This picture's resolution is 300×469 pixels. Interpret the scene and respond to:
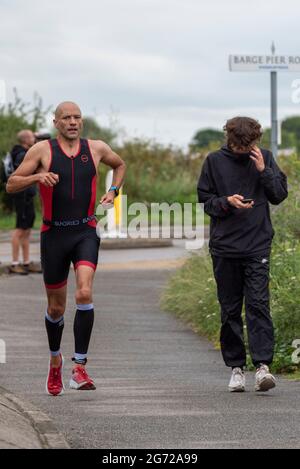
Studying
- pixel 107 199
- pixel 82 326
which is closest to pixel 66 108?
pixel 107 199

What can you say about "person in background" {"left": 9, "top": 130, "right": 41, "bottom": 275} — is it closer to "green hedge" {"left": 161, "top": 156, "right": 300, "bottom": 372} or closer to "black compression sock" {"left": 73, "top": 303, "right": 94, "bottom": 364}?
"green hedge" {"left": 161, "top": 156, "right": 300, "bottom": 372}

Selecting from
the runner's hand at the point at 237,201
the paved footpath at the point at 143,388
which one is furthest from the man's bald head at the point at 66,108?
the paved footpath at the point at 143,388

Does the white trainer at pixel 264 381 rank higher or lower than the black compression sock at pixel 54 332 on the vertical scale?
lower

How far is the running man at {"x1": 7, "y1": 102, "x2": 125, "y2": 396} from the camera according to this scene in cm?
988

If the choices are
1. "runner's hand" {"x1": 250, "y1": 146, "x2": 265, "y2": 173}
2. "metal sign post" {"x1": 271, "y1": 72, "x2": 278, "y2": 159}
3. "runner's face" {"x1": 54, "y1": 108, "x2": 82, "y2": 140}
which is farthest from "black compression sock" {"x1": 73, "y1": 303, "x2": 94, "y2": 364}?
"metal sign post" {"x1": 271, "y1": 72, "x2": 278, "y2": 159}

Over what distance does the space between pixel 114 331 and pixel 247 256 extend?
14.8 feet

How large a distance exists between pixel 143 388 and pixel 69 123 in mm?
1910

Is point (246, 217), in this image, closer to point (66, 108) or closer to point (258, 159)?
point (258, 159)

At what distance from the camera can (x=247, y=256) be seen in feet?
33.2

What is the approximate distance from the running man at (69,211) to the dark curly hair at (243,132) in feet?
2.83

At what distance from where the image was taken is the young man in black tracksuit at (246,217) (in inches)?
394

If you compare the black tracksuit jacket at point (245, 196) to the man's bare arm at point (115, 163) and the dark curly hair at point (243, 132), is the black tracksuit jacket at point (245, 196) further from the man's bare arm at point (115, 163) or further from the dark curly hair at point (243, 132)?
the man's bare arm at point (115, 163)

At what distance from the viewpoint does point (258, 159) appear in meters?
9.94
